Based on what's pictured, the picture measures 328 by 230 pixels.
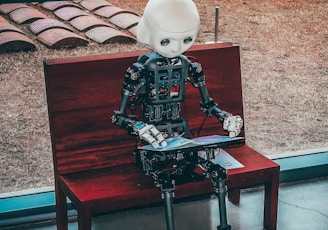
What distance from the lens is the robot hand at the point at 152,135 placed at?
238 centimetres

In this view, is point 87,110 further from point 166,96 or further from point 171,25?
point 171,25

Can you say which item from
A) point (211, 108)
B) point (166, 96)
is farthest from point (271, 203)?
point (166, 96)

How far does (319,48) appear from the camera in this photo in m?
3.50

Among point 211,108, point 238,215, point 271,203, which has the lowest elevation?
point 238,215

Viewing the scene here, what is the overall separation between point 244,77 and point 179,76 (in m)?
0.91

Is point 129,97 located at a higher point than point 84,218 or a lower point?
higher

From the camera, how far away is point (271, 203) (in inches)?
111

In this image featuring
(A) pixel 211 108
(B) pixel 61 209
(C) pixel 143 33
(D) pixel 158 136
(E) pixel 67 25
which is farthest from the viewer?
(E) pixel 67 25

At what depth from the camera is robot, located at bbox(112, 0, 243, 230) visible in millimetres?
2418

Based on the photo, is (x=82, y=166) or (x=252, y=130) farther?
(x=252, y=130)

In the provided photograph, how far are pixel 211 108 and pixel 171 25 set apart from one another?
0.39 m

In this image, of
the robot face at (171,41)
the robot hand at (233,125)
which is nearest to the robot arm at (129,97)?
the robot face at (171,41)

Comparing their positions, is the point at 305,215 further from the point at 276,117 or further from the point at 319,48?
the point at 319,48

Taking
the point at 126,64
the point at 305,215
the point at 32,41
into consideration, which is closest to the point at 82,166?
the point at 126,64
